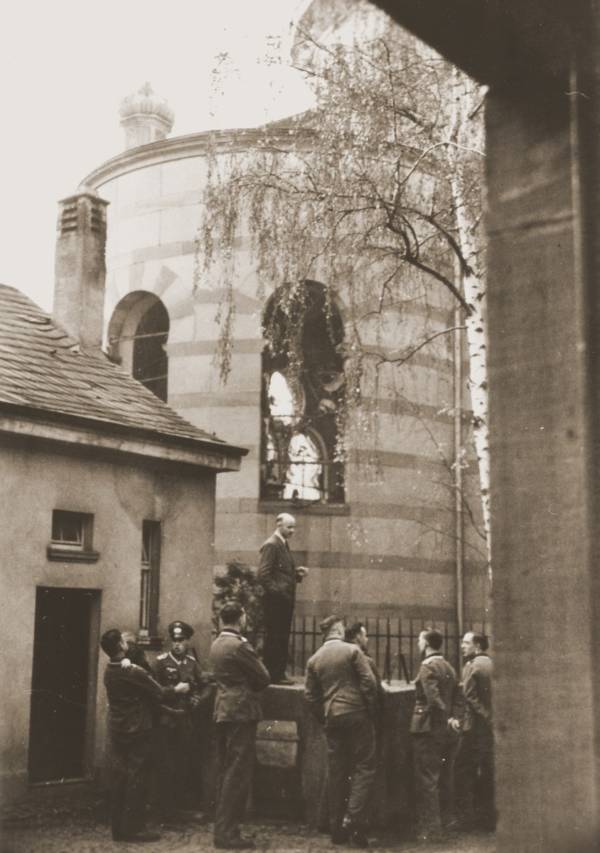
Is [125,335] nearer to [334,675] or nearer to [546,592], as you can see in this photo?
[334,675]

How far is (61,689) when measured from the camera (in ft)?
41.4

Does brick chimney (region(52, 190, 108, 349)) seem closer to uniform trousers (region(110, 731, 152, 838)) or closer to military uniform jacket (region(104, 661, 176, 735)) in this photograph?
military uniform jacket (region(104, 661, 176, 735))

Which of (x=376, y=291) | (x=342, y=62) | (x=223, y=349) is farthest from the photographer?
(x=376, y=291)

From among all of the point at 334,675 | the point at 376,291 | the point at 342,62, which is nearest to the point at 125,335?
the point at 376,291

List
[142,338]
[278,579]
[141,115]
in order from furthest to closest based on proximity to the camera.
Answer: [141,115] → [142,338] → [278,579]

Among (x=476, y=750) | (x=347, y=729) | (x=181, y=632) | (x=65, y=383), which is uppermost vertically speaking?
(x=65, y=383)

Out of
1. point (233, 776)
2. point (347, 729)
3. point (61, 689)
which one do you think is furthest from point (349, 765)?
point (61, 689)

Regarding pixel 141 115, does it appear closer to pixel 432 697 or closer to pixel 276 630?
pixel 276 630

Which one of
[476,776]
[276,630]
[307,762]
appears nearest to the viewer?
[307,762]

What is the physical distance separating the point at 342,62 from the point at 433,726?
718 cm

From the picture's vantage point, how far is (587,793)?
84.4 inches

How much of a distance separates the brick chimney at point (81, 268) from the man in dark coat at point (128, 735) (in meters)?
6.22

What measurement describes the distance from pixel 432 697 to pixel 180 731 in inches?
120

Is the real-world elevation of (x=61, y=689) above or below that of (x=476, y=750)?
above
